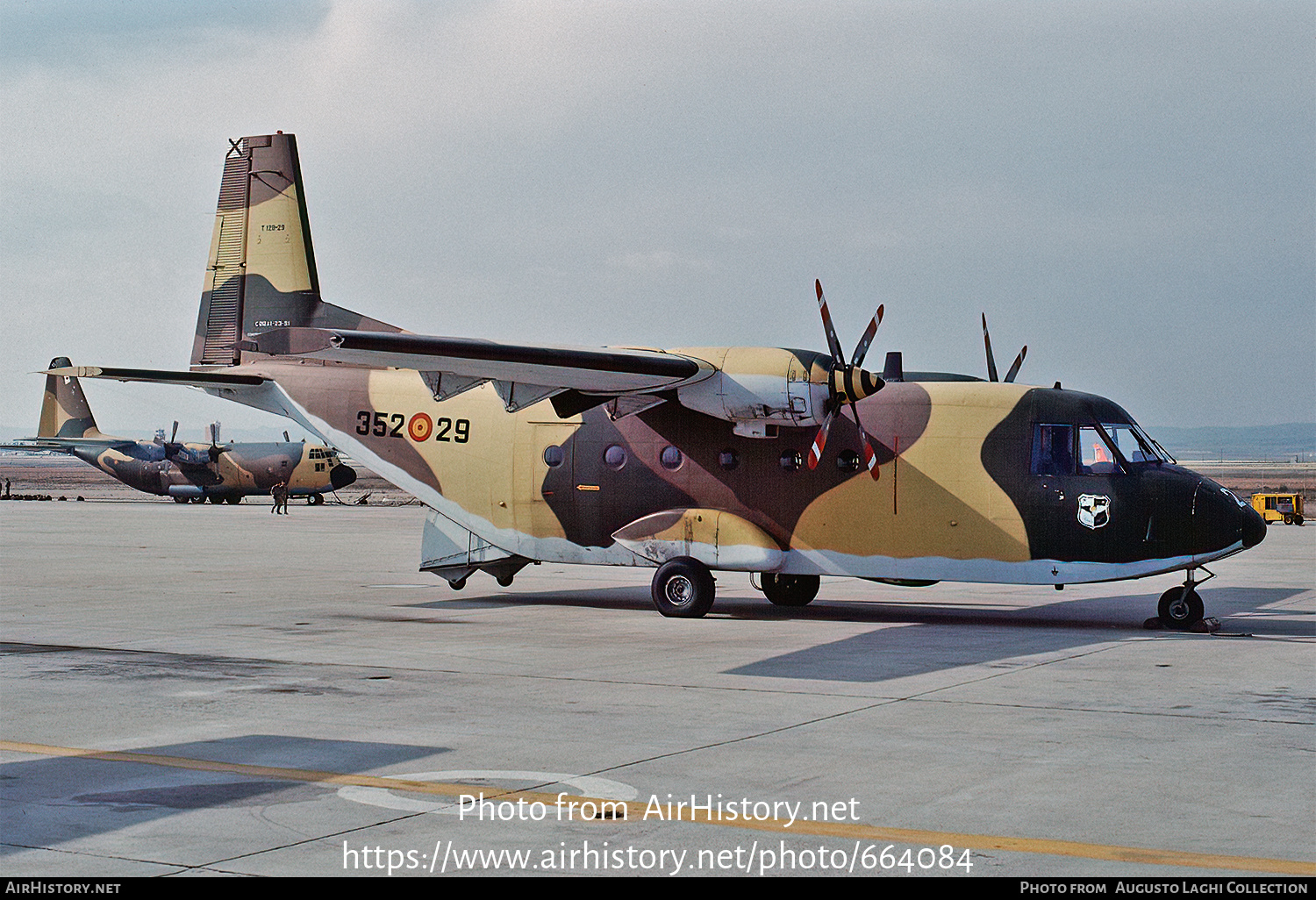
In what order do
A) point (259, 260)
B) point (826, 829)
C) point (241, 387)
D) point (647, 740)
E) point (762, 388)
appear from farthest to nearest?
point (259, 260) → point (241, 387) → point (762, 388) → point (647, 740) → point (826, 829)

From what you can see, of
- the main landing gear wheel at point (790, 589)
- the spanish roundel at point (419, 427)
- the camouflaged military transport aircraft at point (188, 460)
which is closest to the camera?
the main landing gear wheel at point (790, 589)

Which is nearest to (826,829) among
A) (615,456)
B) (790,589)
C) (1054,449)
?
(1054,449)

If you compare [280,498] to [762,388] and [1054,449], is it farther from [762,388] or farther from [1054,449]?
[1054,449]

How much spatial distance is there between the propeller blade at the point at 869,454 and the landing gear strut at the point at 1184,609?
428 centimetres

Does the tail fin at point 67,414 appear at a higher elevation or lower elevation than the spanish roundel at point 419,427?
higher

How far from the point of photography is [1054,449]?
721 inches

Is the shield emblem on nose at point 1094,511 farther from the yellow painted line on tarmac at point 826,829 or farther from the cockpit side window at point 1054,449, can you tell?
the yellow painted line on tarmac at point 826,829

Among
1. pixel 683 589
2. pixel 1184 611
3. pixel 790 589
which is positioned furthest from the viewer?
pixel 790 589

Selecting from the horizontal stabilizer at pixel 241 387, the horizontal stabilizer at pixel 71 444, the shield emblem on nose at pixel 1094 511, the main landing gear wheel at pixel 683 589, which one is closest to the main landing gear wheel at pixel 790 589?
the main landing gear wheel at pixel 683 589

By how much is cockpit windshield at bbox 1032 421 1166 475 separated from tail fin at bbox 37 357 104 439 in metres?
68.1

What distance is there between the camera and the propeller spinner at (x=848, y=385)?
18.3m

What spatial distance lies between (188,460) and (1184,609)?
2321 inches

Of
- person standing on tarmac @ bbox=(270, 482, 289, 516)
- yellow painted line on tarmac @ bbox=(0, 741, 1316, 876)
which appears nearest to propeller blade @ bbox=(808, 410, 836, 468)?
yellow painted line on tarmac @ bbox=(0, 741, 1316, 876)

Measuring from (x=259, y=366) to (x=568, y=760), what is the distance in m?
15.9
